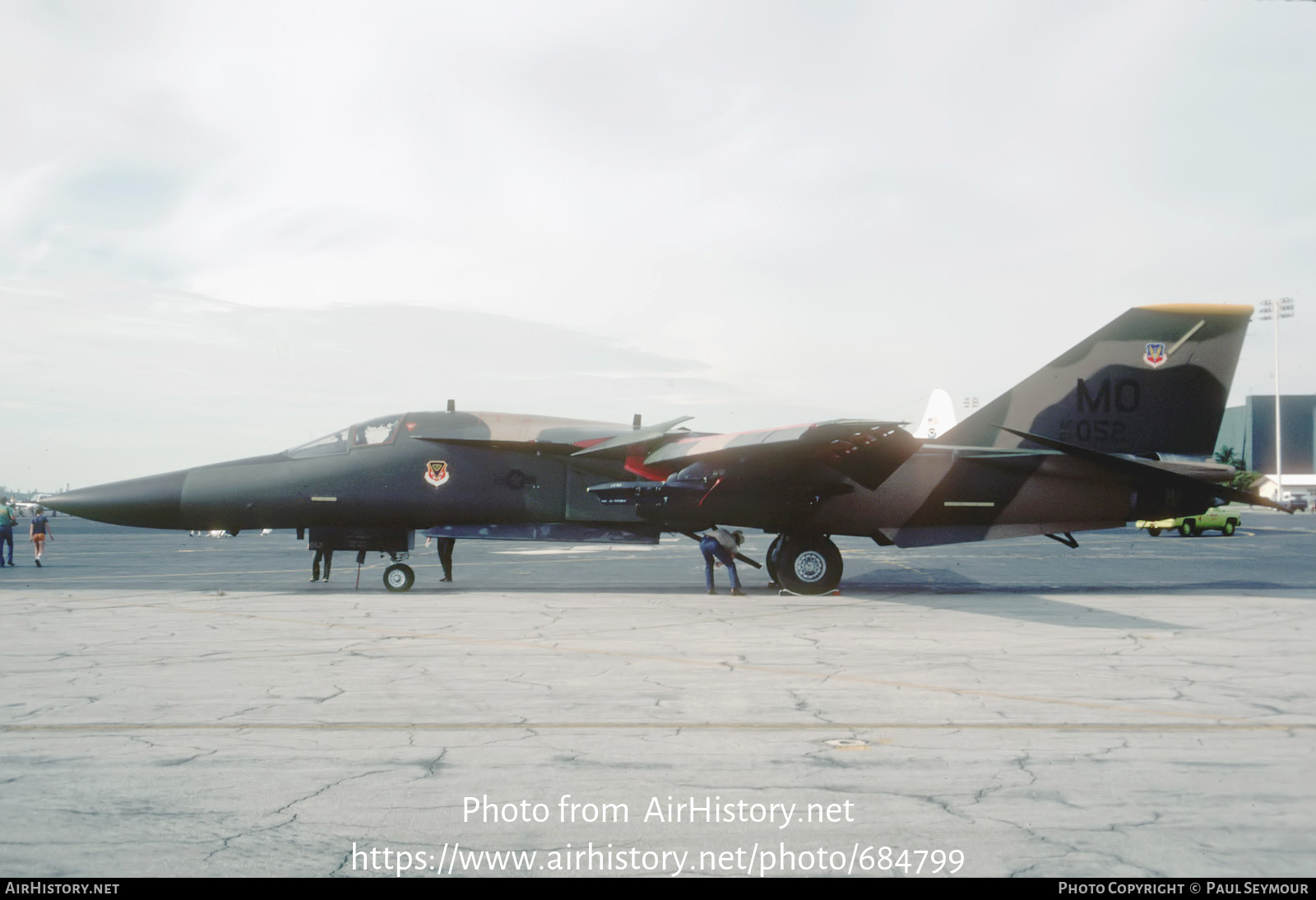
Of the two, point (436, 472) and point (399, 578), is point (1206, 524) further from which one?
point (399, 578)

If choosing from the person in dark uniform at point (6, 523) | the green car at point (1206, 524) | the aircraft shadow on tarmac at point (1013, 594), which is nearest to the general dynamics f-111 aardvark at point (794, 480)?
the aircraft shadow on tarmac at point (1013, 594)

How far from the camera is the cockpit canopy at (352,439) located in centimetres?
1658

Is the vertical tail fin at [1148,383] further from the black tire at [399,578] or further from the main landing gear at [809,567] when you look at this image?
the black tire at [399,578]

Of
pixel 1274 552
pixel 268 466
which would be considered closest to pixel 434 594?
pixel 268 466

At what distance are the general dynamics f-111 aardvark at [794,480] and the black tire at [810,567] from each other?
3cm

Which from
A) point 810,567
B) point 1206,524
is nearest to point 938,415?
point 1206,524

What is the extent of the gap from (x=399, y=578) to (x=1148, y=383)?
13700 millimetres

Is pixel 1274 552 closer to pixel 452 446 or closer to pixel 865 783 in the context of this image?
pixel 452 446

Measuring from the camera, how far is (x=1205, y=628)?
11609mm

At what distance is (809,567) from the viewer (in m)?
16.3

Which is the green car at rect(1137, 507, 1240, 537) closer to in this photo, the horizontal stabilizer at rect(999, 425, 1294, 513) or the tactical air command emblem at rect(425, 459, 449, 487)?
the horizontal stabilizer at rect(999, 425, 1294, 513)

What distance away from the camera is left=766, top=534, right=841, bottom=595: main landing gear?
16281mm

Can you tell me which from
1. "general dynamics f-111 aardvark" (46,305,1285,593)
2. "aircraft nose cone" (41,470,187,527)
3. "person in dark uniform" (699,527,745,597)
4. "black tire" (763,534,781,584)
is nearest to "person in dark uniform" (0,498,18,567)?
"aircraft nose cone" (41,470,187,527)

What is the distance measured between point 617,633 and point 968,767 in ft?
20.1
